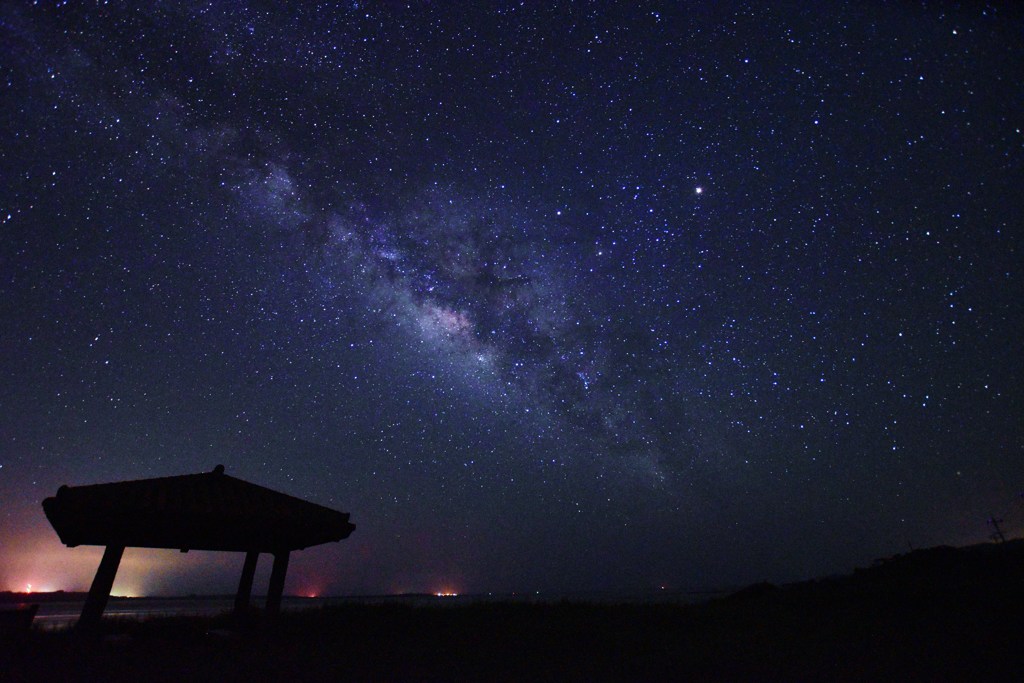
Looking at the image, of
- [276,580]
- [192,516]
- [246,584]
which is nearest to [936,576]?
[276,580]

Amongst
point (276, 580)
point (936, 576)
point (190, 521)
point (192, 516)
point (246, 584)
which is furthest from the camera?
point (936, 576)

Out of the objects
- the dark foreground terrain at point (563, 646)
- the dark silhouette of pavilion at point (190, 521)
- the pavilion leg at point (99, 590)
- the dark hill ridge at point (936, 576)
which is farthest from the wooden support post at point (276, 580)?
the dark hill ridge at point (936, 576)

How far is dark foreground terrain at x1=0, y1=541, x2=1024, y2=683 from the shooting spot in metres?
7.12

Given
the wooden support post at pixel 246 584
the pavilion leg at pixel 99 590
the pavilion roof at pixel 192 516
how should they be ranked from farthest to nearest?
the wooden support post at pixel 246 584, the pavilion leg at pixel 99 590, the pavilion roof at pixel 192 516

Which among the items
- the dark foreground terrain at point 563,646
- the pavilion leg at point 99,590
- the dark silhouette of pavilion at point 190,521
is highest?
the dark silhouette of pavilion at point 190,521

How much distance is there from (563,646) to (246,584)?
24.1 ft

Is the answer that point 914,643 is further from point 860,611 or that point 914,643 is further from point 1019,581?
point 1019,581

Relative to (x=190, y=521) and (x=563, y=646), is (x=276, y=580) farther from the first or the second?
(x=563, y=646)

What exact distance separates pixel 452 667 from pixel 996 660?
31.7 ft

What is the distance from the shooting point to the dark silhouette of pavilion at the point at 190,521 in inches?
278

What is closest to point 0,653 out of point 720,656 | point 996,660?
point 720,656

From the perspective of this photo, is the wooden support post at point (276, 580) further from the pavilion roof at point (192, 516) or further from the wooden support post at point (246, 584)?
the wooden support post at point (246, 584)

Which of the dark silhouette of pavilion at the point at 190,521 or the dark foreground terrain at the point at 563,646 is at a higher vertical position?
the dark silhouette of pavilion at the point at 190,521

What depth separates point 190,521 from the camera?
777cm
